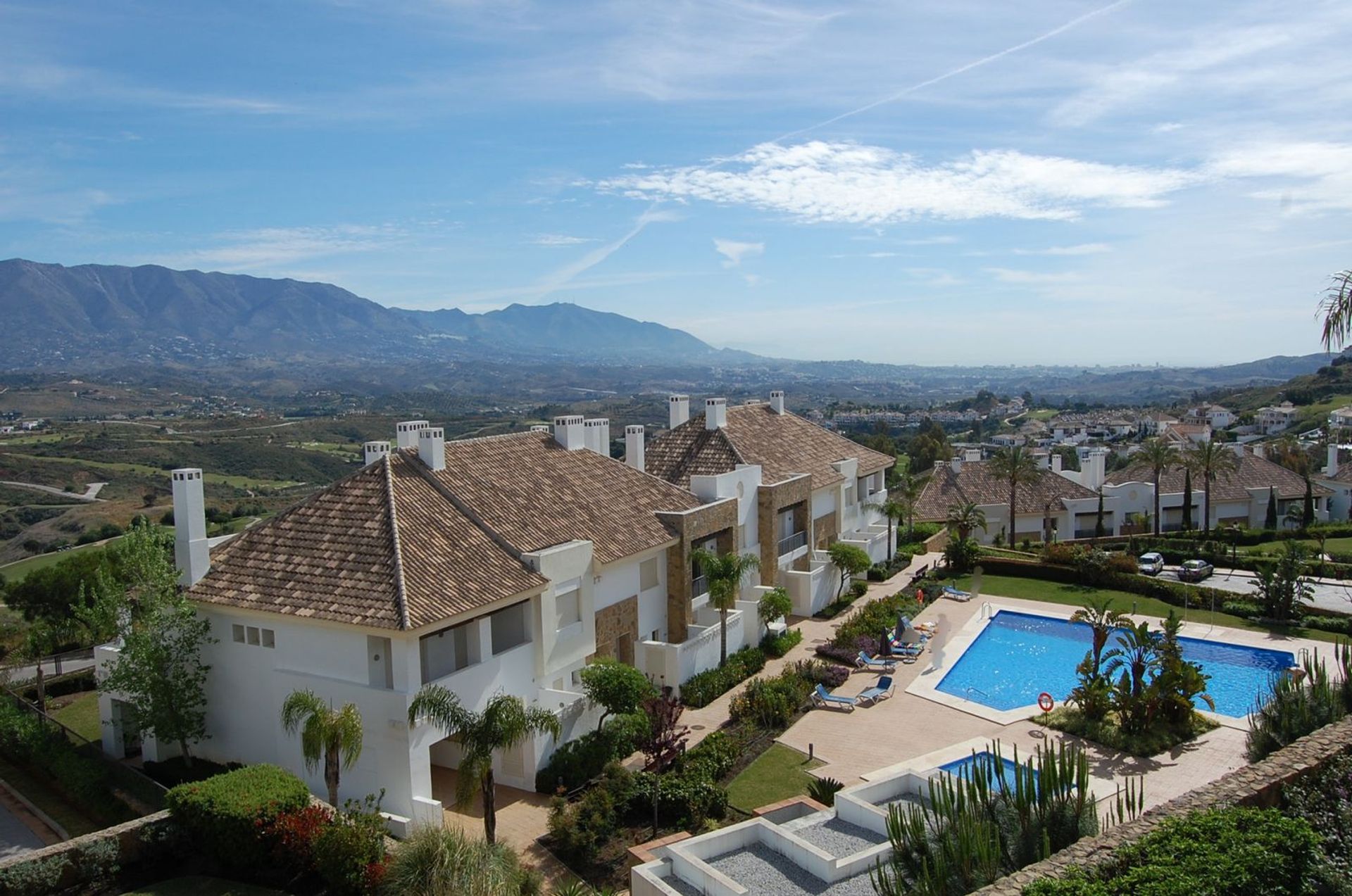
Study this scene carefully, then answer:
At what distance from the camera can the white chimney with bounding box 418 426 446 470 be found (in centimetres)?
2216

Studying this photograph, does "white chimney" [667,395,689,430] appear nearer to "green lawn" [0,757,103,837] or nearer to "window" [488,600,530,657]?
"window" [488,600,530,657]

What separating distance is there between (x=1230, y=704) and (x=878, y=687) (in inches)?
350

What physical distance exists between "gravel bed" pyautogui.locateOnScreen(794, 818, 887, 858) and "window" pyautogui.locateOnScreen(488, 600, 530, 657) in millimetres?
7463

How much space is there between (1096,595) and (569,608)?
2230 centimetres

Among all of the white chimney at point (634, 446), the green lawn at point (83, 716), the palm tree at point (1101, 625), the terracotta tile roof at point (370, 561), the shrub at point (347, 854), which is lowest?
the green lawn at point (83, 716)

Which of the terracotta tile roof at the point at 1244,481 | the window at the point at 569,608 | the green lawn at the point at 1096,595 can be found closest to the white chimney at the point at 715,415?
the green lawn at the point at 1096,595

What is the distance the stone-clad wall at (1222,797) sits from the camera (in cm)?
1081

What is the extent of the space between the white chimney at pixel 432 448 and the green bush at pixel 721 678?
8624mm

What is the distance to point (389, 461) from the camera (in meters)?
21.5

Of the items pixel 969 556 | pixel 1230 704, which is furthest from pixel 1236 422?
pixel 1230 704

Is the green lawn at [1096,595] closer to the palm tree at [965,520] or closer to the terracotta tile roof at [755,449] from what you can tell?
the palm tree at [965,520]

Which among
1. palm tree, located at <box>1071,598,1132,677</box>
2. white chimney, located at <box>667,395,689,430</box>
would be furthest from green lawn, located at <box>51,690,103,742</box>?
palm tree, located at <box>1071,598,1132,677</box>

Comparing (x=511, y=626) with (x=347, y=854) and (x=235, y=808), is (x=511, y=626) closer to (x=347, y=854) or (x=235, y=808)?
(x=347, y=854)

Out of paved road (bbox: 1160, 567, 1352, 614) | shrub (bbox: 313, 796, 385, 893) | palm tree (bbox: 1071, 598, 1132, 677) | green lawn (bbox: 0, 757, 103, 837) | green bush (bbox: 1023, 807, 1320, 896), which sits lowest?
green lawn (bbox: 0, 757, 103, 837)
